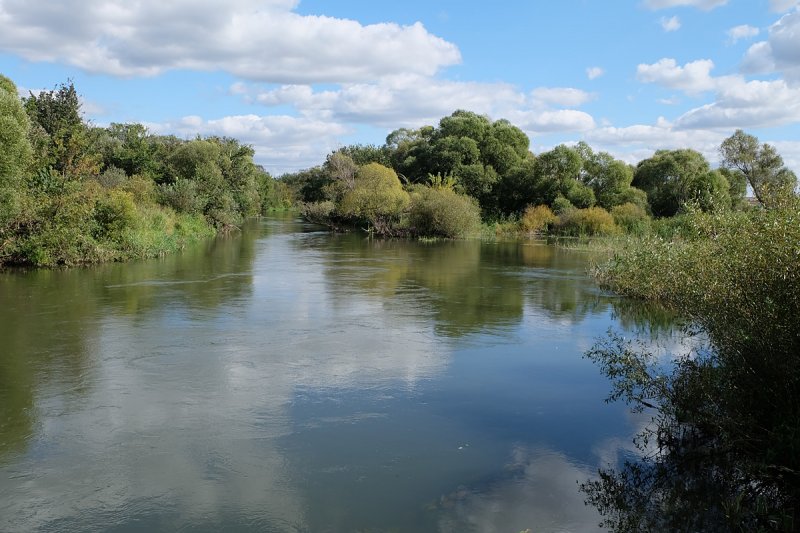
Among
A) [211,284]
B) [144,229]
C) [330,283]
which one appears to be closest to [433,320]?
[330,283]

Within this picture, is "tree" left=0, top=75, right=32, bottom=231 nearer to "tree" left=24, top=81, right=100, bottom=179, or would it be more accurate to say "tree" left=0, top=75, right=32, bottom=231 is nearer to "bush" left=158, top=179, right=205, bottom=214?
"tree" left=24, top=81, right=100, bottom=179

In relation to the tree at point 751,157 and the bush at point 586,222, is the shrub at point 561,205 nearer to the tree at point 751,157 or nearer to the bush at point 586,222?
the bush at point 586,222

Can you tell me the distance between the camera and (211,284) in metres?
21.5

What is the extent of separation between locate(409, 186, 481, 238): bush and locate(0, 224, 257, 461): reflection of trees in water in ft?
61.2

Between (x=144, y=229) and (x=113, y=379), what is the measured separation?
67.5 ft

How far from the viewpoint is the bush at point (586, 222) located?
4519cm

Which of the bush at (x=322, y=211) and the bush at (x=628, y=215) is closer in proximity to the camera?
the bush at (x=628, y=215)

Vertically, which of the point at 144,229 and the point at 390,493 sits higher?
the point at 144,229

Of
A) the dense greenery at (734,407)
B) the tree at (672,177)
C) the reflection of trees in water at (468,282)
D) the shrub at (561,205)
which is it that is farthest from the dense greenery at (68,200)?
the tree at (672,177)

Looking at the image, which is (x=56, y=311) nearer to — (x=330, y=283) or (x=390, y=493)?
(x=330, y=283)

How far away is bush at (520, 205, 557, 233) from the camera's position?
164ft

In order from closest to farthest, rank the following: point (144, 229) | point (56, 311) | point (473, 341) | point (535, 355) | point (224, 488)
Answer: point (224, 488) < point (535, 355) < point (473, 341) < point (56, 311) < point (144, 229)

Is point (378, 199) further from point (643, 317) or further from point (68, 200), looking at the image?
point (643, 317)

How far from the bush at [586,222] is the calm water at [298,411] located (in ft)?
89.1
